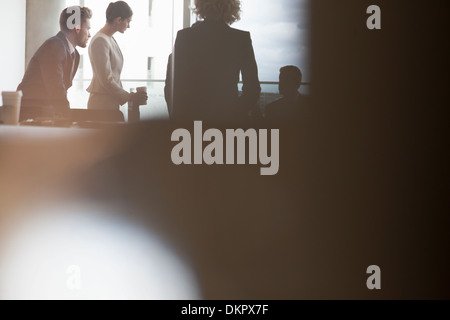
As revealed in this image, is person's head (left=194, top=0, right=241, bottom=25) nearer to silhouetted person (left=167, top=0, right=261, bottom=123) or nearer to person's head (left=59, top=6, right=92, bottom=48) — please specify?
silhouetted person (left=167, top=0, right=261, bottom=123)

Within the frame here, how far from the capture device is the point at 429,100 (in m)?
1.50

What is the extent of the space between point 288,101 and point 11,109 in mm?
894

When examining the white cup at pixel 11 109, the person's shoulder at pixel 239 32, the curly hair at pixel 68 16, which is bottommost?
the white cup at pixel 11 109

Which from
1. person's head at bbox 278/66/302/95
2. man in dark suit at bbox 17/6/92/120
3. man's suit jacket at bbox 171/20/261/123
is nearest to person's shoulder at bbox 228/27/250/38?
man's suit jacket at bbox 171/20/261/123

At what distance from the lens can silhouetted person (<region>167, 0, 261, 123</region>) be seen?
1424 millimetres

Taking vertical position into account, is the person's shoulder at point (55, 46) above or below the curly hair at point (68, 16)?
below

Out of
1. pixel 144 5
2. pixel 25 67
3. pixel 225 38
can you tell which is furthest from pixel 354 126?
pixel 25 67

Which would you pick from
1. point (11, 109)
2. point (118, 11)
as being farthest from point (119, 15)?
point (11, 109)

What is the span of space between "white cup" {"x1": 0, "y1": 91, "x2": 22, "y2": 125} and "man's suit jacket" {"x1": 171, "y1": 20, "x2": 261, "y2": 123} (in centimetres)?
49

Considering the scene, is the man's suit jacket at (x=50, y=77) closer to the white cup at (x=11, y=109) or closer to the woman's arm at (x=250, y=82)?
the white cup at (x=11, y=109)

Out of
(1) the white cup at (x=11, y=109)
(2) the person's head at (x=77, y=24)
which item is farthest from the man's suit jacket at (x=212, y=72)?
(1) the white cup at (x=11, y=109)

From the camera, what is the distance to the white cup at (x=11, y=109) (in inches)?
52.9

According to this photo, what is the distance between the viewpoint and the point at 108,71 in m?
1.42
